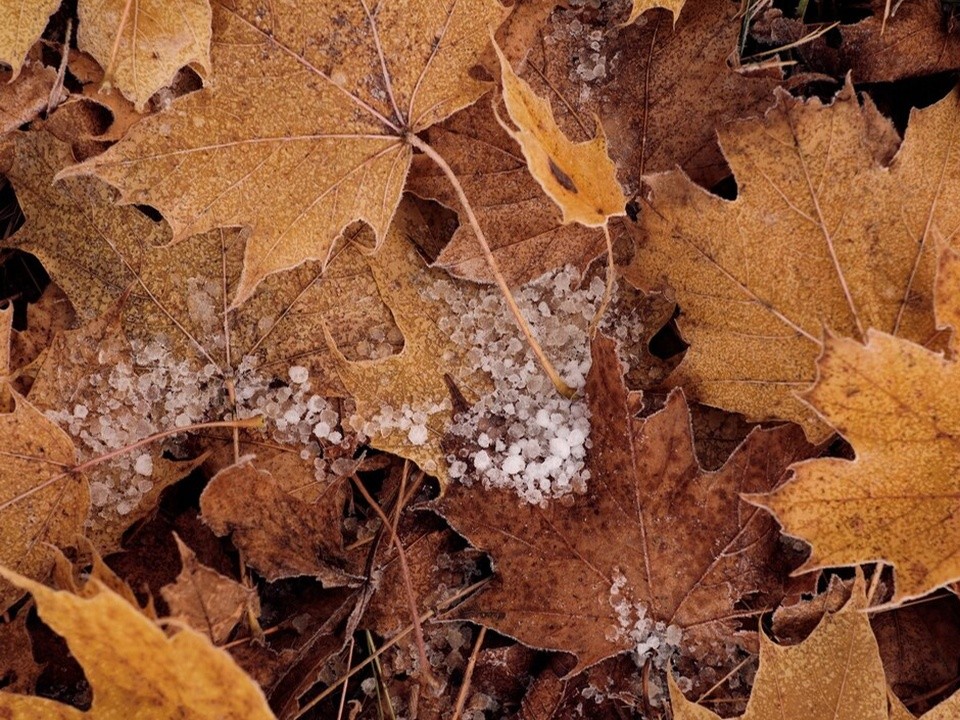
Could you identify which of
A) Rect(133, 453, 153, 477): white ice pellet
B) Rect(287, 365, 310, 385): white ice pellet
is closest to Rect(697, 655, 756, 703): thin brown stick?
Rect(287, 365, 310, 385): white ice pellet

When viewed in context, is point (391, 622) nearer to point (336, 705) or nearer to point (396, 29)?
point (336, 705)

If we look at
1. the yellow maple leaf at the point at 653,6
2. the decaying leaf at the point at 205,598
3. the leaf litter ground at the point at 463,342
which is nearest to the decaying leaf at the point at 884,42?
the leaf litter ground at the point at 463,342

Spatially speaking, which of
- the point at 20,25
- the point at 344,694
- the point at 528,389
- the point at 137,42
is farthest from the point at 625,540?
the point at 20,25

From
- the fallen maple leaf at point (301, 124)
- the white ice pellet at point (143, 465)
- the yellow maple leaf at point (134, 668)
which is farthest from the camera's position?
the white ice pellet at point (143, 465)

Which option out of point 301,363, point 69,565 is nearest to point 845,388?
point 301,363

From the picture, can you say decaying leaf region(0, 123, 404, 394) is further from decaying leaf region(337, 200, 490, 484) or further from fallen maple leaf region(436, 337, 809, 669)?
fallen maple leaf region(436, 337, 809, 669)

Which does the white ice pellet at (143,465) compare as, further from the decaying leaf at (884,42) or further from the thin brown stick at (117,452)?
the decaying leaf at (884,42)

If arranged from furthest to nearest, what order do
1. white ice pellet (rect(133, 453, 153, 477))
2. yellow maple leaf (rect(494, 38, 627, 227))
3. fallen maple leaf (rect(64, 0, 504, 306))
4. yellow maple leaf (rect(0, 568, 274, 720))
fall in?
white ice pellet (rect(133, 453, 153, 477)) < fallen maple leaf (rect(64, 0, 504, 306)) < yellow maple leaf (rect(494, 38, 627, 227)) < yellow maple leaf (rect(0, 568, 274, 720))
